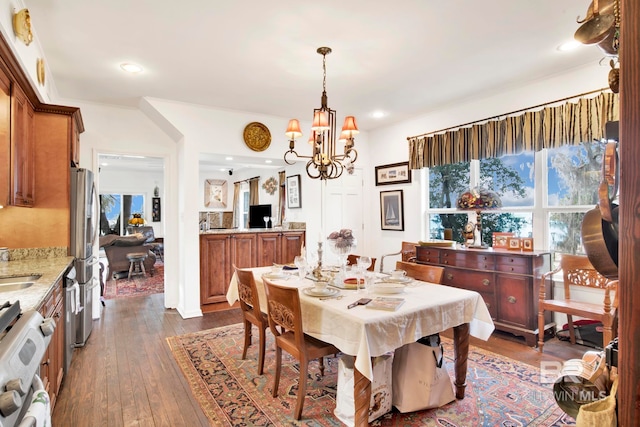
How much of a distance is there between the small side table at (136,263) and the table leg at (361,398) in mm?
5994

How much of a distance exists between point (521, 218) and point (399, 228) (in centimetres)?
167

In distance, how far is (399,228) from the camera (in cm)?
518

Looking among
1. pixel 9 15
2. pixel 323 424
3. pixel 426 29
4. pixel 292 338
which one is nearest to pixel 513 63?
pixel 426 29

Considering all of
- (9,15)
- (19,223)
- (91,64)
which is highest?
(91,64)

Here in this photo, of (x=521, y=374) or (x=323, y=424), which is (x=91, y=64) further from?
(x=521, y=374)

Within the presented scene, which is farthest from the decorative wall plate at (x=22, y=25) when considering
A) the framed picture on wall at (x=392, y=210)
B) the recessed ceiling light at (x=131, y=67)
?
the framed picture on wall at (x=392, y=210)

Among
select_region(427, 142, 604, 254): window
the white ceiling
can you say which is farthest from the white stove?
select_region(427, 142, 604, 254): window

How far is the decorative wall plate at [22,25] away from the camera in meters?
2.11

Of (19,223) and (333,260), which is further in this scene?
(333,260)

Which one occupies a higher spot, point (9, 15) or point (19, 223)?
point (9, 15)

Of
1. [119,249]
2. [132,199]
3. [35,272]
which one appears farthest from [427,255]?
[132,199]

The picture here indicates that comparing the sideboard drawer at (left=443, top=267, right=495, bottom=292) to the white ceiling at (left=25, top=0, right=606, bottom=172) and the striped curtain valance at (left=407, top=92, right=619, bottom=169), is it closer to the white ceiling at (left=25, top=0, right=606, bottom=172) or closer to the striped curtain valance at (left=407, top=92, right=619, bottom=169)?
the striped curtain valance at (left=407, top=92, right=619, bottom=169)

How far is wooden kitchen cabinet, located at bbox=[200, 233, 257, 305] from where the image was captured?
15.0 ft

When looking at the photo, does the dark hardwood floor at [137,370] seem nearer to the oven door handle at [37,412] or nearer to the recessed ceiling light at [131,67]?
the oven door handle at [37,412]
